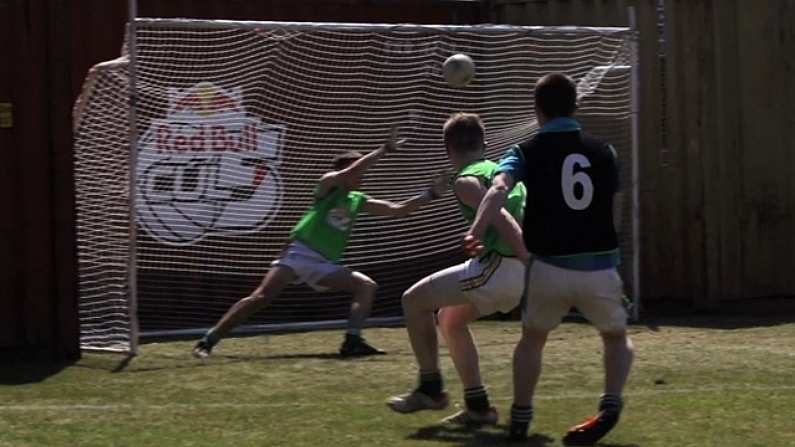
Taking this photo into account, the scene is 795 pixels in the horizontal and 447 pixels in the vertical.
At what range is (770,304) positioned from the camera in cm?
1409

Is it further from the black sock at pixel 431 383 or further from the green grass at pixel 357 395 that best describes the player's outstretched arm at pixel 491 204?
the black sock at pixel 431 383

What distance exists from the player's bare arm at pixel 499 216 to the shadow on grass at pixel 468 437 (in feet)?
3.05

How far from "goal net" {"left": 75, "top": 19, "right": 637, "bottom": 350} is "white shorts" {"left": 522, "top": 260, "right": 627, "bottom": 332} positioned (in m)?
5.12

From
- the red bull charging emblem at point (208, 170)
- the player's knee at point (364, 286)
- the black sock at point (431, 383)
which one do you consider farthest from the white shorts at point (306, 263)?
the black sock at point (431, 383)

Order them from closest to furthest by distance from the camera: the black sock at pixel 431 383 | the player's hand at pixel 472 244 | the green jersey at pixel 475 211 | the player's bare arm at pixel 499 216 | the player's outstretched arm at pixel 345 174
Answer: the player's hand at pixel 472 244, the player's bare arm at pixel 499 216, the green jersey at pixel 475 211, the black sock at pixel 431 383, the player's outstretched arm at pixel 345 174


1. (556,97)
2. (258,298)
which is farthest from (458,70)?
(556,97)

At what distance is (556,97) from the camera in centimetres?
753

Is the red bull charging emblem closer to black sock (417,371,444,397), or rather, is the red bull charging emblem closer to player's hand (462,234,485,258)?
black sock (417,371,444,397)

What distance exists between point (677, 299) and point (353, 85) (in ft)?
12.2

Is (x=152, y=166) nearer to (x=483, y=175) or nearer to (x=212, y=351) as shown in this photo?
(x=212, y=351)

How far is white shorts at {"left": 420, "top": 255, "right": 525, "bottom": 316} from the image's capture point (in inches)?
312

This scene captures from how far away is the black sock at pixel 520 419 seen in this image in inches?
297

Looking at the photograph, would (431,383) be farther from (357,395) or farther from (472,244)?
(472,244)

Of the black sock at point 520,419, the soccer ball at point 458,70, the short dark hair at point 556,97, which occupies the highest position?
the soccer ball at point 458,70
